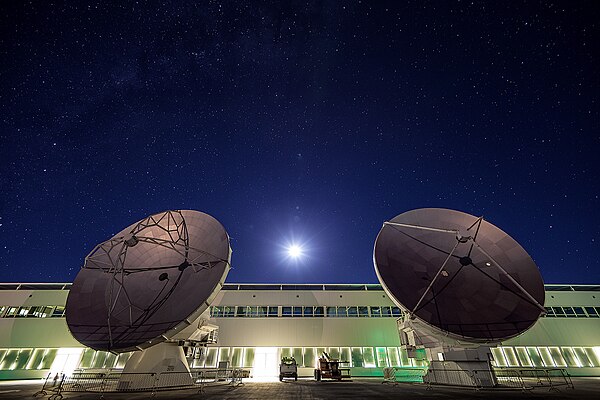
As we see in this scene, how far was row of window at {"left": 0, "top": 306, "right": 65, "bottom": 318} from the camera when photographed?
3338 centimetres

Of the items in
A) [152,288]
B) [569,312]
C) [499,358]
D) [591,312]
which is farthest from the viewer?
[591,312]

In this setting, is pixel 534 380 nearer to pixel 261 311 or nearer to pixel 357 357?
pixel 357 357

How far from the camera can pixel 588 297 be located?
3572 centimetres

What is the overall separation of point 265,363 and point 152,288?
→ 18042 mm

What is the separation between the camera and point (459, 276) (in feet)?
61.4

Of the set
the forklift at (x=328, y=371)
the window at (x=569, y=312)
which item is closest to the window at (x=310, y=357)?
the forklift at (x=328, y=371)

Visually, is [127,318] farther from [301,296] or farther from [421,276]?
[301,296]

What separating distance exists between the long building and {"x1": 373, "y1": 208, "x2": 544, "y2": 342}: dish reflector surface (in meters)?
14.5

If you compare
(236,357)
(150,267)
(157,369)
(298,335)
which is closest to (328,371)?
(298,335)

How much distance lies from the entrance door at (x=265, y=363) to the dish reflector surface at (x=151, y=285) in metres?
17.4

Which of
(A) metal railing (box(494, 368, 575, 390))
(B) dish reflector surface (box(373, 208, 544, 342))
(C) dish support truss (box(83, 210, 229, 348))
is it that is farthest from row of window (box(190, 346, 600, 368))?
(B) dish reflector surface (box(373, 208, 544, 342))

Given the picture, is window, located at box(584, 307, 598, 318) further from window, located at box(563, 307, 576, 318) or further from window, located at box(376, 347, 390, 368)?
window, located at box(376, 347, 390, 368)

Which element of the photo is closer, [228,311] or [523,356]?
[523,356]

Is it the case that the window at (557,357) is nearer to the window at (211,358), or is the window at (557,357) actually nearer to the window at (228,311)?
the window at (228,311)
